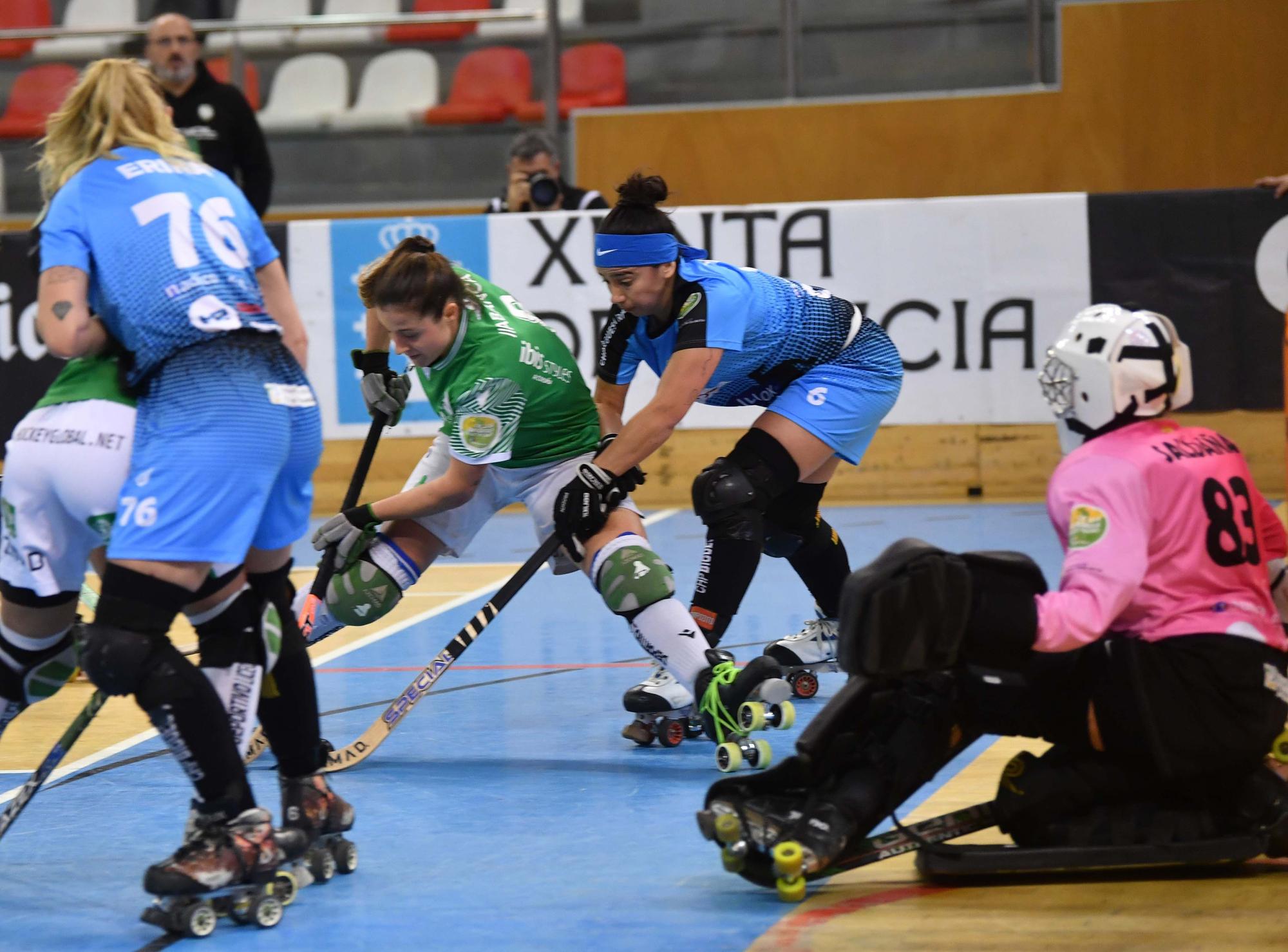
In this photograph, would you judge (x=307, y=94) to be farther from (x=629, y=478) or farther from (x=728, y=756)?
(x=728, y=756)

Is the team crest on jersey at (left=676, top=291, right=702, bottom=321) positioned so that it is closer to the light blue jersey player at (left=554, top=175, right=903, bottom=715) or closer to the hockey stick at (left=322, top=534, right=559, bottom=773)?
the light blue jersey player at (left=554, top=175, right=903, bottom=715)

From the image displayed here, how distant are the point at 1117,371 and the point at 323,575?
7.74 ft

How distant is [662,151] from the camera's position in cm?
1071

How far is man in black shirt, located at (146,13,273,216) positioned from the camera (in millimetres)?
8445

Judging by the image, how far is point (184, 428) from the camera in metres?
3.05

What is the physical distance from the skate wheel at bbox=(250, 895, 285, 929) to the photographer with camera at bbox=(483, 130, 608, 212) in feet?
21.6

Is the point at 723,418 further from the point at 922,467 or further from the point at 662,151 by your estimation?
the point at 662,151

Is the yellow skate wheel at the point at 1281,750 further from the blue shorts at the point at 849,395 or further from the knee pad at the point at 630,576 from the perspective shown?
the blue shorts at the point at 849,395

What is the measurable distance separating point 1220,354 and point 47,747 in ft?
21.3

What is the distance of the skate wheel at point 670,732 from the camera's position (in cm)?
457

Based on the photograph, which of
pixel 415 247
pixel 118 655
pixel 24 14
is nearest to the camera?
pixel 118 655

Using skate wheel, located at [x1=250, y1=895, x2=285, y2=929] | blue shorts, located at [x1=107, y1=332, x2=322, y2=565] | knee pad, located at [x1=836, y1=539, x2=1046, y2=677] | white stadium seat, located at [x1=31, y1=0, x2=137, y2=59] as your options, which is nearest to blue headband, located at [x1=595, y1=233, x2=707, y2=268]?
blue shorts, located at [x1=107, y1=332, x2=322, y2=565]

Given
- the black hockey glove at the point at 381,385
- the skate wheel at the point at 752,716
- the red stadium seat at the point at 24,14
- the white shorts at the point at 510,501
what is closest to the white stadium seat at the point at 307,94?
the red stadium seat at the point at 24,14

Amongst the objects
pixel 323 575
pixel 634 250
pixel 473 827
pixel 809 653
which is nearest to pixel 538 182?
pixel 809 653
